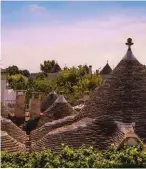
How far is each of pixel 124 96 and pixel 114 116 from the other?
85 cm

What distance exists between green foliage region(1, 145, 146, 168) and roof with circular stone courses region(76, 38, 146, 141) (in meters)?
2.58

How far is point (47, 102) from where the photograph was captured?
1003 inches

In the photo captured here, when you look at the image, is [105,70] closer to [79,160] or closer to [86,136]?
[86,136]

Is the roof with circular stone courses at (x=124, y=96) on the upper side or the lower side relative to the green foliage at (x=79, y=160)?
upper

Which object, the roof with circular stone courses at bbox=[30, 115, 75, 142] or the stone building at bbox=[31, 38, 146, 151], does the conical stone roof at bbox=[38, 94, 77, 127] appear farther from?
the stone building at bbox=[31, 38, 146, 151]

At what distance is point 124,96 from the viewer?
1289 cm

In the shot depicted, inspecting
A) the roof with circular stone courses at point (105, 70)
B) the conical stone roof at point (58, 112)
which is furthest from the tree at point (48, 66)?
the conical stone roof at point (58, 112)

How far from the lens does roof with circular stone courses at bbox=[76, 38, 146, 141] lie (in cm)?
1239

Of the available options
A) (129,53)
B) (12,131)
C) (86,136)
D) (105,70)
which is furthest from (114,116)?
(105,70)

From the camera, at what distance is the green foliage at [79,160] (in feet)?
29.5

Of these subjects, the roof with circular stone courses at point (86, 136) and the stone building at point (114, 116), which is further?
the stone building at point (114, 116)

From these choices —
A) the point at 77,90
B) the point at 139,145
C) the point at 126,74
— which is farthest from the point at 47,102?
the point at 77,90

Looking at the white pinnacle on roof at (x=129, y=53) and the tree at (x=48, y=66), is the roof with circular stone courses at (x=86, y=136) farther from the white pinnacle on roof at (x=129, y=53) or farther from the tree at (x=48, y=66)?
the tree at (x=48, y=66)

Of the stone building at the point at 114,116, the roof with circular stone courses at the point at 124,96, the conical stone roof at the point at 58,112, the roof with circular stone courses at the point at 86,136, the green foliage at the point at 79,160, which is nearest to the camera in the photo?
the green foliage at the point at 79,160
